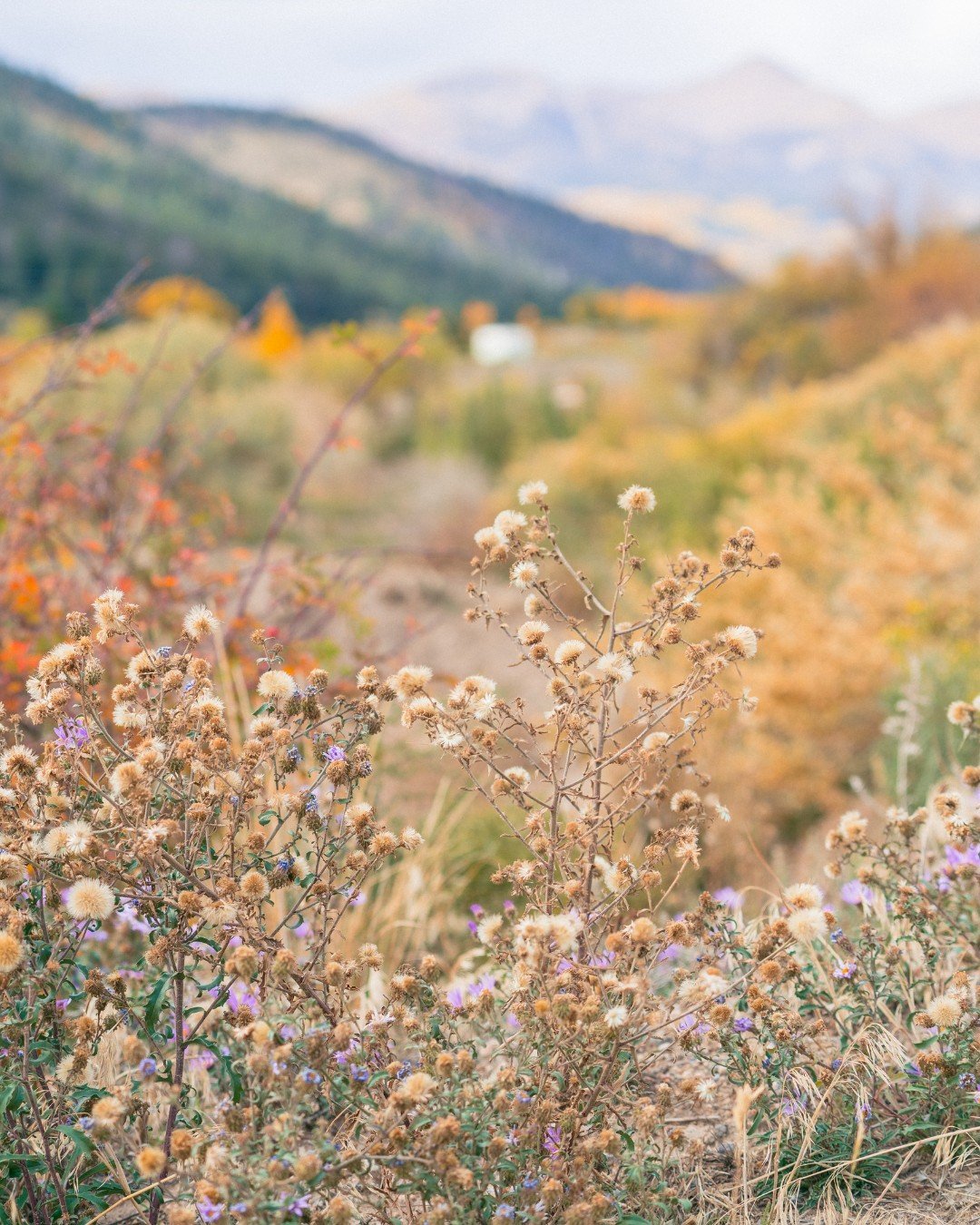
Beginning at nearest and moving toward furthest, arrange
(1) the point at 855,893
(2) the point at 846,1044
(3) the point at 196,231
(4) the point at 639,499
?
1. (4) the point at 639,499
2. (2) the point at 846,1044
3. (1) the point at 855,893
4. (3) the point at 196,231

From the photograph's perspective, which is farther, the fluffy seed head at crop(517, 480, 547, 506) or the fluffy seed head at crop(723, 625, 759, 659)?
the fluffy seed head at crop(517, 480, 547, 506)

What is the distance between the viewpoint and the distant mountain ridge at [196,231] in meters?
39.1

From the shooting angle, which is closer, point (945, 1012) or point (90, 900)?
point (90, 900)

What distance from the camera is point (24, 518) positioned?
3.20 meters

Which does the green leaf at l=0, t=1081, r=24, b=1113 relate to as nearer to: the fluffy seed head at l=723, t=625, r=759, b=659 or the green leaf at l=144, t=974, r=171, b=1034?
the green leaf at l=144, t=974, r=171, b=1034

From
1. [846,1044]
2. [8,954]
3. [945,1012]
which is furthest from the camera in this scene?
[846,1044]

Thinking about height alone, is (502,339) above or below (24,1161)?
below

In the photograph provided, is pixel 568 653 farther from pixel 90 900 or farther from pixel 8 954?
pixel 8 954

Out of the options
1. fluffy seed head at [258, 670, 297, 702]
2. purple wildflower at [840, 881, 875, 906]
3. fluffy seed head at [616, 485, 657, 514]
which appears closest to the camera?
fluffy seed head at [258, 670, 297, 702]

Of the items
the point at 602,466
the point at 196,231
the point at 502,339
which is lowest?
the point at 502,339

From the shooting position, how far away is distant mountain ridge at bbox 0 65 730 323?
3906 centimetres

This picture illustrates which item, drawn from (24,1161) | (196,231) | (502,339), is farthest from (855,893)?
(502,339)

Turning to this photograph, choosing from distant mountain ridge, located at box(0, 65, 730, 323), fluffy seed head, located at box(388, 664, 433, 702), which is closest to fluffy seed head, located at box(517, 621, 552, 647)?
fluffy seed head, located at box(388, 664, 433, 702)

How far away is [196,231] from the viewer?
4825 centimetres
